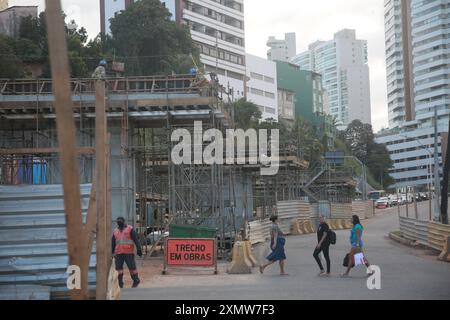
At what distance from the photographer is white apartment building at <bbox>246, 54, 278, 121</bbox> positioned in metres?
102

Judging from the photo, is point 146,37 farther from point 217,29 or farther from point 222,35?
point 222,35

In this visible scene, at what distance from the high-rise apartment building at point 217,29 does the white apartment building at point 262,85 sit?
584 centimetres

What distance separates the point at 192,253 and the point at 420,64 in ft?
178

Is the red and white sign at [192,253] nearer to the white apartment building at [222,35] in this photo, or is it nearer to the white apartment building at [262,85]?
the white apartment building at [222,35]

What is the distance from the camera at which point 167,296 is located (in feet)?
42.9

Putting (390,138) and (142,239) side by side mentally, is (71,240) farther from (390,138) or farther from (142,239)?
(390,138)

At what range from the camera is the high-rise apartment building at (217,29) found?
82.2 m

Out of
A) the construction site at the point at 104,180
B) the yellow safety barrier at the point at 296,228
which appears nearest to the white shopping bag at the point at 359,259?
the construction site at the point at 104,180

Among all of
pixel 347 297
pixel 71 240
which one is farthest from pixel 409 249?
pixel 71 240

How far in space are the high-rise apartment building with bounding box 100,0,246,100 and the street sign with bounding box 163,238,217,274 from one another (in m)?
64.0

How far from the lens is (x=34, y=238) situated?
7.86 metres

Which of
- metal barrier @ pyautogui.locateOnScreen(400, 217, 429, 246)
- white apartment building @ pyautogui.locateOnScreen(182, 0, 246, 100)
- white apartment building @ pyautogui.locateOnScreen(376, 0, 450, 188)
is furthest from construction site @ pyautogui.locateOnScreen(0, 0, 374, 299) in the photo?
white apartment building @ pyautogui.locateOnScreen(182, 0, 246, 100)
